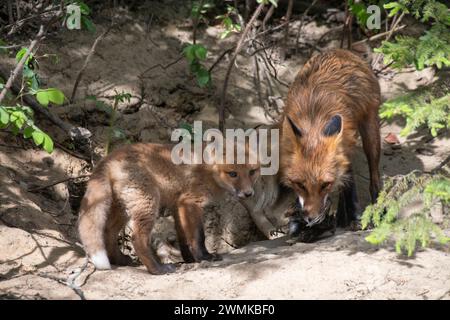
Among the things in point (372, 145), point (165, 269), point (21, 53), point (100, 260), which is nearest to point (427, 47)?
point (372, 145)

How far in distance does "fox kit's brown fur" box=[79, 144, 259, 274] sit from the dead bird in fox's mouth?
2.18ft

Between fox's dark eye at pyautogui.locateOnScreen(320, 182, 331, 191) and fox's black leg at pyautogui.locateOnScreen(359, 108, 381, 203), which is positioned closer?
fox's dark eye at pyautogui.locateOnScreen(320, 182, 331, 191)

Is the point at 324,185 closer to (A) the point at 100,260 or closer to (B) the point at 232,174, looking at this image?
(B) the point at 232,174

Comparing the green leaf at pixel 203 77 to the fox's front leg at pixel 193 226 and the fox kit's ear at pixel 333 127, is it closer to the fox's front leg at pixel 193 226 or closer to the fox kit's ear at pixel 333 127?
the fox's front leg at pixel 193 226

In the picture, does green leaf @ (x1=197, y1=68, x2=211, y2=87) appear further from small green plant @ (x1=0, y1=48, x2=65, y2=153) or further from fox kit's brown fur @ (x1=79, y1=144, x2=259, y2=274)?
small green plant @ (x1=0, y1=48, x2=65, y2=153)

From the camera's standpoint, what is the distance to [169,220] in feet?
24.8

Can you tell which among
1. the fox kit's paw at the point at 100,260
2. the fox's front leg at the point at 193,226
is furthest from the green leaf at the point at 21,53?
the fox's front leg at the point at 193,226

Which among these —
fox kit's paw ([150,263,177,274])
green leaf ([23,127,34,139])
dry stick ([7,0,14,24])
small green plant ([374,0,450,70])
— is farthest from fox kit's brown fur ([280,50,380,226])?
dry stick ([7,0,14,24])

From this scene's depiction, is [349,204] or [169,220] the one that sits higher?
[349,204]

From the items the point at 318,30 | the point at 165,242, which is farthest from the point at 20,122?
the point at 318,30

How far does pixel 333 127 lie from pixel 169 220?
244cm

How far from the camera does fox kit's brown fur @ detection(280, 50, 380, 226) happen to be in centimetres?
608

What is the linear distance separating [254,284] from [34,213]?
2.45 m

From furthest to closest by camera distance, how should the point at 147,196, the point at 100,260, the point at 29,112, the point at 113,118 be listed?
the point at 113,118 → the point at 147,196 → the point at 100,260 → the point at 29,112
